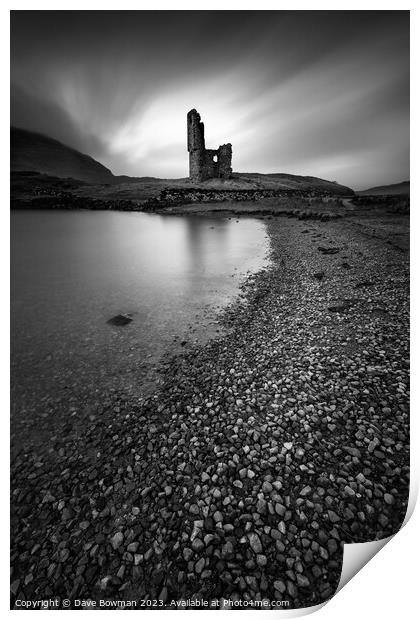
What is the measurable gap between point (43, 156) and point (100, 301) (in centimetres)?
516

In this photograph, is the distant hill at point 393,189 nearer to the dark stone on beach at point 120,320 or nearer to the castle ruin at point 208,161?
the dark stone on beach at point 120,320

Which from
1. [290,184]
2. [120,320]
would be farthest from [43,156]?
[290,184]

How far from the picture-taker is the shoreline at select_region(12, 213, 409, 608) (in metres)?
2.22

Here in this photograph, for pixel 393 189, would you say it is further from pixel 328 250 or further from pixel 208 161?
pixel 208 161

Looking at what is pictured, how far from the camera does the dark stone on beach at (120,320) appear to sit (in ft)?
21.6

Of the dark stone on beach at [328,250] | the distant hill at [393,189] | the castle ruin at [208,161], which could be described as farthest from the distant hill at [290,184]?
the distant hill at [393,189]

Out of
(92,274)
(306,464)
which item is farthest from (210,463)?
(92,274)

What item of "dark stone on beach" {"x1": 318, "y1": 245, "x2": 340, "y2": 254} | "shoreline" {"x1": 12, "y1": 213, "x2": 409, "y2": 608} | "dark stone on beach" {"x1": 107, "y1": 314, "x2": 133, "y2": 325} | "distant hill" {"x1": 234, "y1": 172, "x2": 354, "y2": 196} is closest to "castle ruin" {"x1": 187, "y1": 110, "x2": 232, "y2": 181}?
"distant hill" {"x1": 234, "y1": 172, "x2": 354, "y2": 196}

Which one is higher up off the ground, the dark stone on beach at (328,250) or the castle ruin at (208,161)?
the castle ruin at (208,161)

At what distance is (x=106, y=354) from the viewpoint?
5.28m

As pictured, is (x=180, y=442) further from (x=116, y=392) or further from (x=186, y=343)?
(x=186, y=343)

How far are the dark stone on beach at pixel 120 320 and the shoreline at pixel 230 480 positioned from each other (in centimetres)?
240

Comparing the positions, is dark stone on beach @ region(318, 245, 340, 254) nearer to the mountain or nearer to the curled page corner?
the mountain
